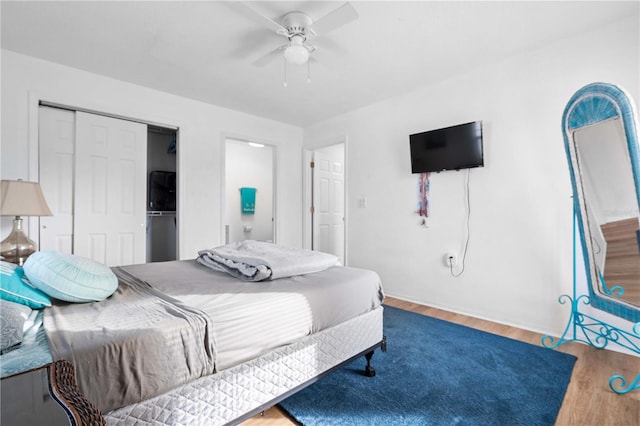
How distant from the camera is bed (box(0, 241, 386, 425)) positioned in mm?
908

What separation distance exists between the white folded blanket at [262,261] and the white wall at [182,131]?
171 cm

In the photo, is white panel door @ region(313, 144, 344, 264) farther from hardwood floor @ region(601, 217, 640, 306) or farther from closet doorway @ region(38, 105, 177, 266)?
hardwood floor @ region(601, 217, 640, 306)

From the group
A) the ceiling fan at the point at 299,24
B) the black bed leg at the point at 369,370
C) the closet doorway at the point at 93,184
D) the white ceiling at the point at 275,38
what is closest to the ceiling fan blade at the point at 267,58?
the white ceiling at the point at 275,38

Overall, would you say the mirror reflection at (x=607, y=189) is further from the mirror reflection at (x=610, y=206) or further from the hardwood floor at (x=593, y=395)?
the hardwood floor at (x=593, y=395)

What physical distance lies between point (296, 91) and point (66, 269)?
9.35 ft

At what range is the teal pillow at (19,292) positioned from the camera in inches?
42.9

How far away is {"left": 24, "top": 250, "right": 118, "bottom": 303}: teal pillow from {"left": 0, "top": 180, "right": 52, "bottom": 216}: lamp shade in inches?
54.0

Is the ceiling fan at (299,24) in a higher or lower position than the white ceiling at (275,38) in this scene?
lower

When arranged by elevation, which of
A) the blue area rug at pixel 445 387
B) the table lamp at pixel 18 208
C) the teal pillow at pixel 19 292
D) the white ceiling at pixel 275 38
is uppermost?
the white ceiling at pixel 275 38

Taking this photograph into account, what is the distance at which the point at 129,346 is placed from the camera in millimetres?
939

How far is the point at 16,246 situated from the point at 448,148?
3.87 metres

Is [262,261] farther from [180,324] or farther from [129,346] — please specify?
[129,346]

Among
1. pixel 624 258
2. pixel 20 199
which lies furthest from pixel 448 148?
pixel 20 199

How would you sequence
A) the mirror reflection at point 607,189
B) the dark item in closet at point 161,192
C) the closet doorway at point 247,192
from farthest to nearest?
the closet doorway at point 247,192, the dark item in closet at point 161,192, the mirror reflection at point 607,189
